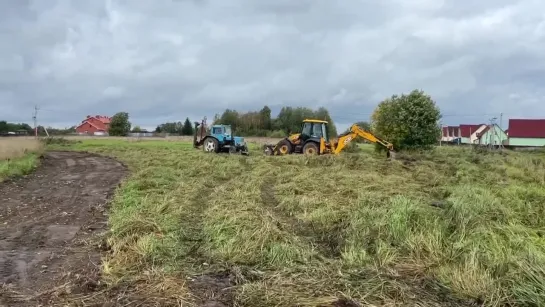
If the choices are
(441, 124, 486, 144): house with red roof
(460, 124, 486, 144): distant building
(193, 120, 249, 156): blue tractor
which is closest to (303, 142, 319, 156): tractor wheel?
(193, 120, 249, 156): blue tractor

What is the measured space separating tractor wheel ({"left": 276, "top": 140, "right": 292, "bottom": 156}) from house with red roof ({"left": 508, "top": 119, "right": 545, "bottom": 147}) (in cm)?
5582

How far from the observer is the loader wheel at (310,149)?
2552 cm

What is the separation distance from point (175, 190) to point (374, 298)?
340 inches

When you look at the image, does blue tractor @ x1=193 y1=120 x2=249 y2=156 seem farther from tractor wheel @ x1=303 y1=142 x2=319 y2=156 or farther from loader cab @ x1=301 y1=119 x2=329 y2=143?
tractor wheel @ x1=303 y1=142 x2=319 y2=156

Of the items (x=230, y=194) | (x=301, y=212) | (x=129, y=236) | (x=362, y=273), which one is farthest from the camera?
(x=230, y=194)

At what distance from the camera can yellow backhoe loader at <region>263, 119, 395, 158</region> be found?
25484mm

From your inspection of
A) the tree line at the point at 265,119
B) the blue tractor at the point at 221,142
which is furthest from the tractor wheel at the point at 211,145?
the tree line at the point at 265,119

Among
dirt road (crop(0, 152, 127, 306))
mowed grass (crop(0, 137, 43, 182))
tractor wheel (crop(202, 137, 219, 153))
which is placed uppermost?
tractor wheel (crop(202, 137, 219, 153))

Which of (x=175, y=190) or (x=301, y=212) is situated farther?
(x=175, y=190)

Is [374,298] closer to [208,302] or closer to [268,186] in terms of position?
[208,302]

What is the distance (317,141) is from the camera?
26.0 meters

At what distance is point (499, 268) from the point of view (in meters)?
5.40

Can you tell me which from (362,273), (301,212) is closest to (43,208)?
(301,212)

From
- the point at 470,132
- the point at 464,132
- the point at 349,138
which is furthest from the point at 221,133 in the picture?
the point at 464,132
